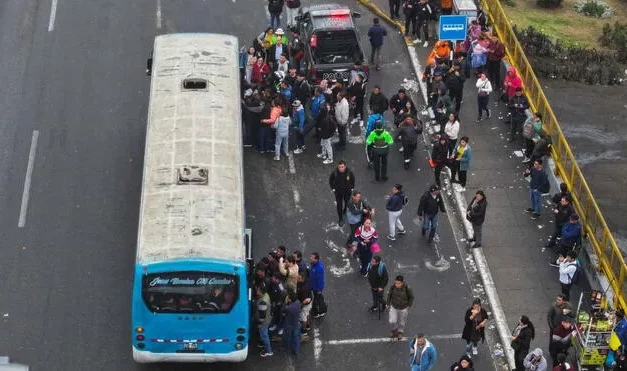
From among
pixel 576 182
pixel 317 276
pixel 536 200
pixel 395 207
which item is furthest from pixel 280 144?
pixel 576 182

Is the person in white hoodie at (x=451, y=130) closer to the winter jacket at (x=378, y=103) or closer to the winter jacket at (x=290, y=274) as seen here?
the winter jacket at (x=378, y=103)

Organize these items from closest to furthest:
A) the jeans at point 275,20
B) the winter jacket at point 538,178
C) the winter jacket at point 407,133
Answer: the winter jacket at point 538,178 → the winter jacket at point 407,133 → the jeans at point 275,20

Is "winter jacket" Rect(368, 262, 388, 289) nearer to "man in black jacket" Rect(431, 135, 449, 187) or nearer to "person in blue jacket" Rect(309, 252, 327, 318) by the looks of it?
"person in blue jacket" Rect(309, 252, 327, 318)

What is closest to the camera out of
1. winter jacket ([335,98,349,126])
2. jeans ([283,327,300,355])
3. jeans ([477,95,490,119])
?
jeans ([283,327,300,355])

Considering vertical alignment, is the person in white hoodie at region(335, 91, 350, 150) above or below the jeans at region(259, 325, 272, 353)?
above

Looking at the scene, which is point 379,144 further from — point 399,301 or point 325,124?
point 399,301

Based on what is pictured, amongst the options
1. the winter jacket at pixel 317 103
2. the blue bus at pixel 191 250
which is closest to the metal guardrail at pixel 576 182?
the winter jacket at pixel 317 103

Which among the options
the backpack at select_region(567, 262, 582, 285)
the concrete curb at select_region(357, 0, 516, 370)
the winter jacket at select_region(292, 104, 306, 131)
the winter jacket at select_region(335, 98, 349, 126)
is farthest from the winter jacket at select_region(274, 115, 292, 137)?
the backpack at select_region(567, 262, 582, 285)
